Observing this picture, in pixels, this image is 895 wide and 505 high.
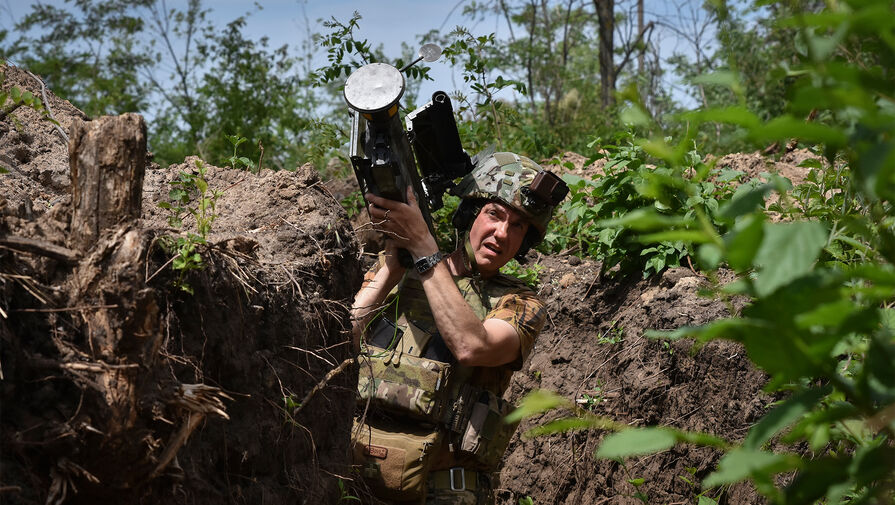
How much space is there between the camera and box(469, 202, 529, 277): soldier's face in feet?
13.9

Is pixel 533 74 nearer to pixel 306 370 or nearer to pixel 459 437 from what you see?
pixel 459 437

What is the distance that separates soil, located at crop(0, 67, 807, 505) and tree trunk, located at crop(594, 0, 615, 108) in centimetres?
727

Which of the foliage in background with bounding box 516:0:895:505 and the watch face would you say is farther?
the watch face

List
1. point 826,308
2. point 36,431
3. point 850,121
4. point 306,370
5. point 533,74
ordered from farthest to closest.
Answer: point 533,74 → point 306,370 → point 36,431 → point 850,121 → point 826,308

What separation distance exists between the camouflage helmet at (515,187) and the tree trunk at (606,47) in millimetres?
7959

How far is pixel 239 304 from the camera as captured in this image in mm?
2543

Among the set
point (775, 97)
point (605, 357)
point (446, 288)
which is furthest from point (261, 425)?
point (775, 97)

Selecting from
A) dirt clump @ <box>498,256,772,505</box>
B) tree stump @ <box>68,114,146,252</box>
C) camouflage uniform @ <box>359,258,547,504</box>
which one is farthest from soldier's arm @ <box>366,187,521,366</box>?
tree stump @ <box>68,114,146,252</box>

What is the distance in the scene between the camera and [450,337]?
3.77 metres

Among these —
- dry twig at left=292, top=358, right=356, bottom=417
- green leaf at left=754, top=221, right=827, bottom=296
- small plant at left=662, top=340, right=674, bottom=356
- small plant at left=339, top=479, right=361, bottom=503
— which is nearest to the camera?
green leaf at left=754, top=221, right=827, bottom=296

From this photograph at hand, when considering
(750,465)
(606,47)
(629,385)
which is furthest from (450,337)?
(606,47)

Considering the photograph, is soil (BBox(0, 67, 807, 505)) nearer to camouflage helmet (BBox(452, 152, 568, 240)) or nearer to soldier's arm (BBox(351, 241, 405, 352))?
soldier's arm (BBox(351, 241, 405, 352))

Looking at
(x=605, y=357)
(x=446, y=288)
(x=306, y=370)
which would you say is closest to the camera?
(x=306, y=370)

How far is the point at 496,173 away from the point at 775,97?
819 centimetres
